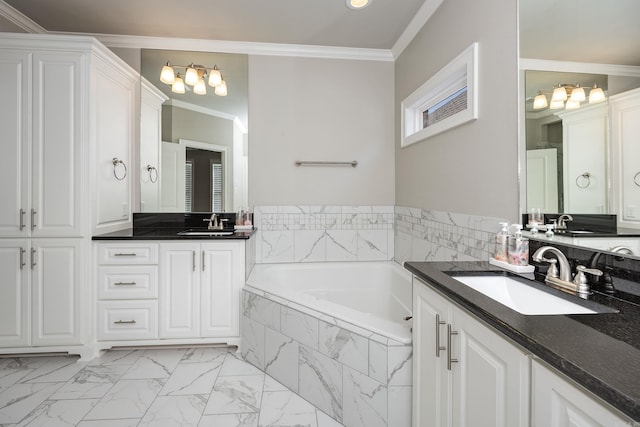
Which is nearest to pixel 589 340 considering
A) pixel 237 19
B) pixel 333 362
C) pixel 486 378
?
pixel 486 378

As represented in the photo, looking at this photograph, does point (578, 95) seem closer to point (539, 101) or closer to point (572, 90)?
point (572, 90)

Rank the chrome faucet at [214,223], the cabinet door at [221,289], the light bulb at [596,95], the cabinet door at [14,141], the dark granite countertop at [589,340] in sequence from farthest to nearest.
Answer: the chrome faucet at [214,223]
the cabinet door at [221,289]
the cabinet door at [14,141]
the light bulb at [596,95]
the dark granite countertop at [589,340]

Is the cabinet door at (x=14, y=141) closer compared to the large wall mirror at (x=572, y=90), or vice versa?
the large wall mirror at (x=572, y=90)

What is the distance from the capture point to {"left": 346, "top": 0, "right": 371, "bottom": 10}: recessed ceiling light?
7.55 ft

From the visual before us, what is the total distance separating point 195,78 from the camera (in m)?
2.91

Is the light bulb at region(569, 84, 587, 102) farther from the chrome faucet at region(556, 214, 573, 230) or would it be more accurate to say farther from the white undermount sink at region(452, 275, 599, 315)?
the white undermount sink at region(452, 275, 599, 315)

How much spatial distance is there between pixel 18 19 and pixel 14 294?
2114 mm

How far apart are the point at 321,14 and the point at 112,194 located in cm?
218

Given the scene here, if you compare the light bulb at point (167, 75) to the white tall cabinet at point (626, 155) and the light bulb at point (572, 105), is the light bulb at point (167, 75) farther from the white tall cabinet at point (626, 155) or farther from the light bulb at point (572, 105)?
the white tall cabinet at point (626, 155)

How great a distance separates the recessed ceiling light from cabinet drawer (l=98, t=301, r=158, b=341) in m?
2.62

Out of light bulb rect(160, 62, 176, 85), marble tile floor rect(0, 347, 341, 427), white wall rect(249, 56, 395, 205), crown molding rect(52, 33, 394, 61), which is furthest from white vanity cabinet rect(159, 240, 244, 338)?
crown molding rect(52, 33, 394, 61)

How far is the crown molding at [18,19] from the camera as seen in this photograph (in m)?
2.39

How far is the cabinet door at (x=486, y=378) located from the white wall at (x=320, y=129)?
215 centimetres

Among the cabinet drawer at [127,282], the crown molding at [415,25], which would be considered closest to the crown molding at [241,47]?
the crown molding at [415,25]
